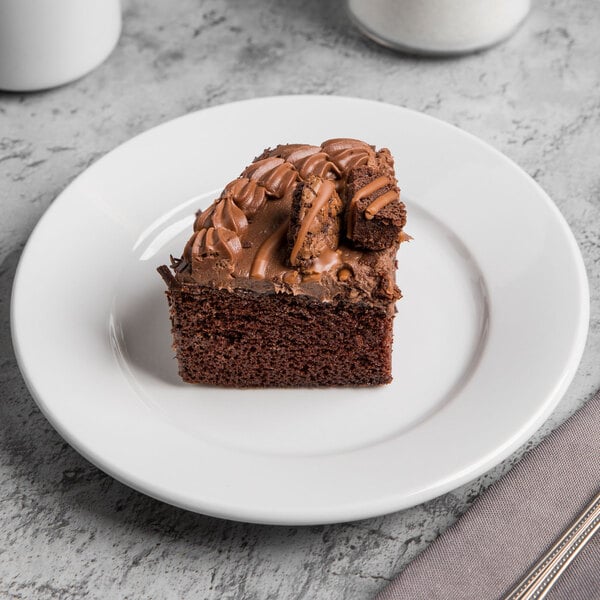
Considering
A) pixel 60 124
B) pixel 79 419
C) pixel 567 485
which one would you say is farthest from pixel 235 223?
pixel 60 124

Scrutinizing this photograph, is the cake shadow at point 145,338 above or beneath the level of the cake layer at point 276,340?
beneath

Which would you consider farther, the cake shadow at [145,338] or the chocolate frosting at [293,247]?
the cake shadow at [145,338]

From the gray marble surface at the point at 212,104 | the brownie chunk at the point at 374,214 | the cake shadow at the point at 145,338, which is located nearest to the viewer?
the gray marble surface at the point at 212,104

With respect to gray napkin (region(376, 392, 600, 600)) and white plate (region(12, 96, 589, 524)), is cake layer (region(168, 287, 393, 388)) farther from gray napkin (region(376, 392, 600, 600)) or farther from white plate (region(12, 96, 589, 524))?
gray napkin (region(376, 392, 600, 600))

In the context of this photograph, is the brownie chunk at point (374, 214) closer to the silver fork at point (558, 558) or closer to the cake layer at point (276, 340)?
the cake layer at point (276, 340)

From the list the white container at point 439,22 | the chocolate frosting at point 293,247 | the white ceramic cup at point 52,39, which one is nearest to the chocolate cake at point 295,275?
the chocolate frosting at point 293,247

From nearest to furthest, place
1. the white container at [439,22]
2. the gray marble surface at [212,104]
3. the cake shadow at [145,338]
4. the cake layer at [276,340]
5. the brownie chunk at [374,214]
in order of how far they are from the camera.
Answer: the gray marble surface at [212,104], the brownie chunk at [374,214], the cake layer at [276,340], the cake shadow at [145,338], the white container at [439,22]

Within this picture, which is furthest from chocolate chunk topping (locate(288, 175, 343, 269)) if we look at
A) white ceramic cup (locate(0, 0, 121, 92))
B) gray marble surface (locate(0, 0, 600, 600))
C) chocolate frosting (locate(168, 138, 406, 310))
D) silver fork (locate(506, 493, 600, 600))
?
white ceramic cup (locate(0, 0, 121, 92))
